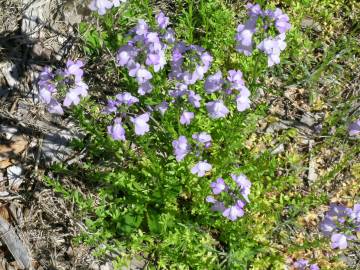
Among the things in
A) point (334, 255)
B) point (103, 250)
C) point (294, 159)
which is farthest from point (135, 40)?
point (334, 255)

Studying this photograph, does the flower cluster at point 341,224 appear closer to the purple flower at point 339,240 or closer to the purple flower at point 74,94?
the purple flower at point 339,240

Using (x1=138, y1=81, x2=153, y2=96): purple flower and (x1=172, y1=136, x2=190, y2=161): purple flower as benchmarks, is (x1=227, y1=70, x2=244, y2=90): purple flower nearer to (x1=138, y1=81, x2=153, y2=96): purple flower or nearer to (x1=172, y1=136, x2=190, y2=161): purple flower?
(x1=172, y1=136, x2=190, y2=161): purple flower

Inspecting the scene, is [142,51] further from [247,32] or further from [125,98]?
[247,32]

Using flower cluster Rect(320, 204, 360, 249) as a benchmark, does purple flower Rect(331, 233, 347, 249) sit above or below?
below

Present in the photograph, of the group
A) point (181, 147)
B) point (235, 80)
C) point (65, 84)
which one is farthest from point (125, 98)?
point (235, 80)

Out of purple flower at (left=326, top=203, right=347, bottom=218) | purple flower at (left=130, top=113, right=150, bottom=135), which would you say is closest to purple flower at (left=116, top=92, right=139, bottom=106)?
purple flower at (left=130, top=113, right=150, bottom=135)

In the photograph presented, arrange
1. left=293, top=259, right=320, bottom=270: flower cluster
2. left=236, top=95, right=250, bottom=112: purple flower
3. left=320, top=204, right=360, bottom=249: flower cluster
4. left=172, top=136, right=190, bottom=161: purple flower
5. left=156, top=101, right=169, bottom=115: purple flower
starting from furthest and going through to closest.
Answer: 1. left=293, top=259, right=320, bottom=270: flower cluster
2. left=156, top=101, right=169, bottom=115: purple flower
3. left=172, top=136, right=190, bottom=161: purple flower
4. left=236, top=95, right=250, bottom=112: purple flower
5. left=320, top=204, right=360, bottom=249: flower cluster

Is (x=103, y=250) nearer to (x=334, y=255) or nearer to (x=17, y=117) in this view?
(x=17, y=117)
